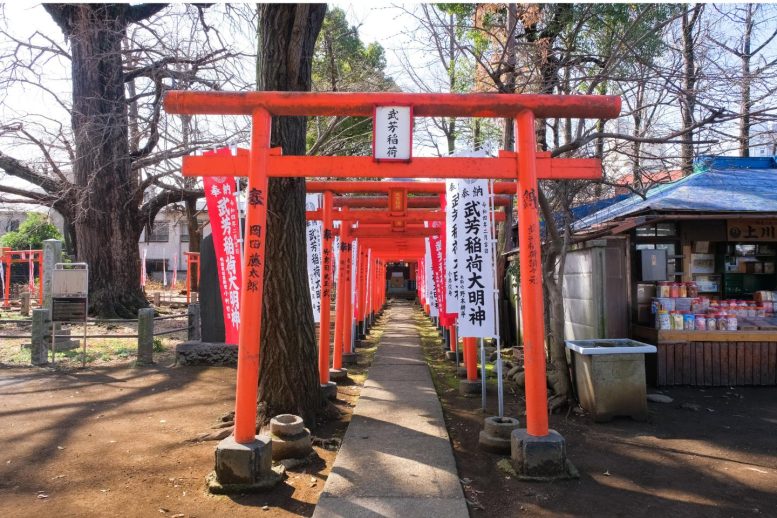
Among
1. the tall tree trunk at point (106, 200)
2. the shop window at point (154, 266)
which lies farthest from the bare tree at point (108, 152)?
the shop window at point (154, 266)

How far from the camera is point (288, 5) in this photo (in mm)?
6035

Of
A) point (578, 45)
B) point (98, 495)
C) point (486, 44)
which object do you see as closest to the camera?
point (98, 495)

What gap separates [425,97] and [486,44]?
5386mm

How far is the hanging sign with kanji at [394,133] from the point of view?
465 centimetres

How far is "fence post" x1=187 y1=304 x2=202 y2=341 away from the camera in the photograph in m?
10.6

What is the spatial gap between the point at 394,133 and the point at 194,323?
750 centimetres

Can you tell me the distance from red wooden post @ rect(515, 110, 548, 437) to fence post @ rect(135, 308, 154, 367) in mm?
7472

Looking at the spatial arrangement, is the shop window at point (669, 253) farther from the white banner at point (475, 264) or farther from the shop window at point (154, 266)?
the shop window at point (154, 266)

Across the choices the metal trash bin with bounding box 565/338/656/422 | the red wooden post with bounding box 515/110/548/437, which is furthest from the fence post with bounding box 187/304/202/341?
the red wooden post with bounding box 515/110/548/437

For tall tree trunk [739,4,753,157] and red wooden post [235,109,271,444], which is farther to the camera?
tall tree trunk [739,4,753,157]

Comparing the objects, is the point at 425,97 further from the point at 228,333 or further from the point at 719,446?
the point at 719,446

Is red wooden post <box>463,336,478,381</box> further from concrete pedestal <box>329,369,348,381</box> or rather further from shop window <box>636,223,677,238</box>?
shop window <box>636,223,677,238</box>

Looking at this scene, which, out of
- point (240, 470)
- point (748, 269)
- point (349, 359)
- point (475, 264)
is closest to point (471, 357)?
point (475, 264)

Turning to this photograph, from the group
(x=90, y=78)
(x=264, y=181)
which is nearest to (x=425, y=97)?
(x=264, y=181)
